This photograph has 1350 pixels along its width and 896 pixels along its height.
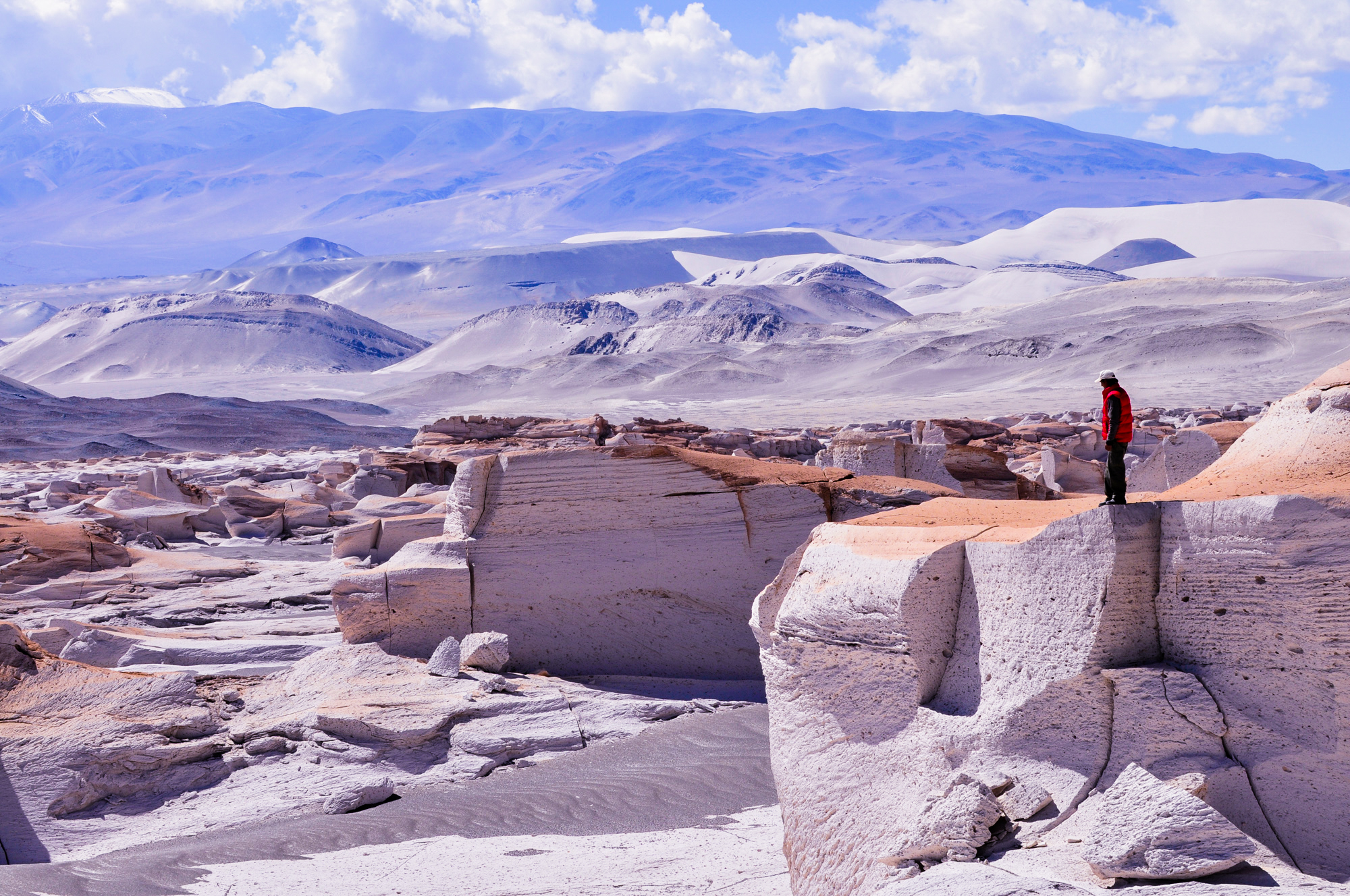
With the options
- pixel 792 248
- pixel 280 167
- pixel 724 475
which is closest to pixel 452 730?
pixel 724 475

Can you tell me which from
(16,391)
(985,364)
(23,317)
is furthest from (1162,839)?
(23,317)

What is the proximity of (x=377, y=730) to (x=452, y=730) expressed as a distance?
40 cm

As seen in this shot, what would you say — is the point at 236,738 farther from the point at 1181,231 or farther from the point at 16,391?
the point at 1181,231

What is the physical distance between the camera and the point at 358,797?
5.54 m

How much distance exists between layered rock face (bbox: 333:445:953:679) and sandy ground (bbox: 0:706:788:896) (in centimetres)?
125

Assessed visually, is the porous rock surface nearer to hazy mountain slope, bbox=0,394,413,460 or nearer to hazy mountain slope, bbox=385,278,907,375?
hazy mountain slope, bbox=0,394,413,460

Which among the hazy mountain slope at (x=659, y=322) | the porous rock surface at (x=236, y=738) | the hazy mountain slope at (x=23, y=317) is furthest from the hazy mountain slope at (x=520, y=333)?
the porous rock surface at (x=236, y=738)

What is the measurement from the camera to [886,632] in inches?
156

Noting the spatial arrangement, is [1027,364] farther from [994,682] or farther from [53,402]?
[994,682]

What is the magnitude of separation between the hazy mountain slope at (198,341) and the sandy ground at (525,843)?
7228 cm

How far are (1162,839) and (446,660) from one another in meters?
4.78

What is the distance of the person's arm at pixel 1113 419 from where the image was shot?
3826 mm

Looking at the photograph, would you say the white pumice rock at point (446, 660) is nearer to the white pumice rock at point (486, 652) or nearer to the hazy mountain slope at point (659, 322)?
the white pumice rock at point (486, 652)

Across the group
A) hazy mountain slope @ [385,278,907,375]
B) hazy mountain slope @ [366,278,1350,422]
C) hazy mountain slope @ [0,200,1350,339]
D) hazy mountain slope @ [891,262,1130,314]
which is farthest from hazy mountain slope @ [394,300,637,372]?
hazy mountain slope @ [891,262,1130,314]
